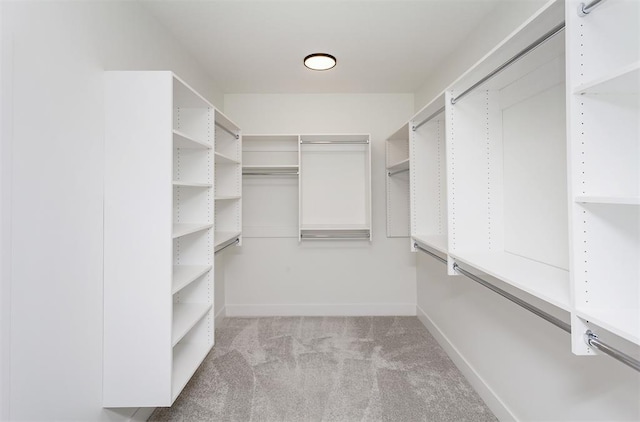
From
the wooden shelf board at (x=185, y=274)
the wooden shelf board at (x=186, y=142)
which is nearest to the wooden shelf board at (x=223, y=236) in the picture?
the wooden shelf board at (x=185, y=274)

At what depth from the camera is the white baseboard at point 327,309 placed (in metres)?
3.24

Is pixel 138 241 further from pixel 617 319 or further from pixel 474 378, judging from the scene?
pixel 474 378

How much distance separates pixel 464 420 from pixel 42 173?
246 centimetres

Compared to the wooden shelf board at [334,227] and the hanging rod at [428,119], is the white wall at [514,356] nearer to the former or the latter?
the hanging rod at [428,119]

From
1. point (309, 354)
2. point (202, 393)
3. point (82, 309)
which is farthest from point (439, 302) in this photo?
point (82, 309)

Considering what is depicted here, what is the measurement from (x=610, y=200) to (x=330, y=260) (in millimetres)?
2648

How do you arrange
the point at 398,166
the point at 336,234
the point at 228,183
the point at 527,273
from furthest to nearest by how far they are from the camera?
1. the point at 336,234
2. the point at 398,166
3. the point at 228,183
4. the point at 527,273

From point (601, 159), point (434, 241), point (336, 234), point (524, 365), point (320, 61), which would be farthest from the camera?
point (336, 234)

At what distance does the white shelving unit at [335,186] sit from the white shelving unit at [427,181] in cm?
86

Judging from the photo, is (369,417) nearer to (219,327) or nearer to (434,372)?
(434,372)

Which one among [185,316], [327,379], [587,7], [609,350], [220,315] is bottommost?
[327,379]

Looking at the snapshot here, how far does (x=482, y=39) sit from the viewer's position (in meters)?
1.97

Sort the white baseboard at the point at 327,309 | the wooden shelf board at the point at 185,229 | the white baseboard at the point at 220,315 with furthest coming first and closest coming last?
the white baseboard at the point at 327,309
the white baseboard at the point at 220,315
the wooden shelf board at the point at 185,229

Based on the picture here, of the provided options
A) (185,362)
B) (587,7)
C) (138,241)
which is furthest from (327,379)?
(587,7)
